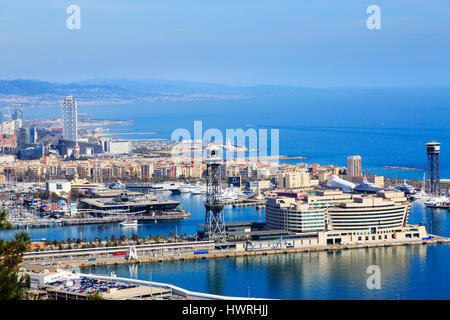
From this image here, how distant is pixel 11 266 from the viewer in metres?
5.14

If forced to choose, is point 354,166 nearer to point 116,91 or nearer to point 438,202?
point 438,202

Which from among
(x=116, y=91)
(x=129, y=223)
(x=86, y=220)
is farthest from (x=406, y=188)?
(x=116, y=91)

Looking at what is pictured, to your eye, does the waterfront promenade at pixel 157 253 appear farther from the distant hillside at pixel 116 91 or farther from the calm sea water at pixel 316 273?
the distant hillside at pixel 116 91

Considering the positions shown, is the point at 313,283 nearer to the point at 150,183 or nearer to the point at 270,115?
the point at 150,183

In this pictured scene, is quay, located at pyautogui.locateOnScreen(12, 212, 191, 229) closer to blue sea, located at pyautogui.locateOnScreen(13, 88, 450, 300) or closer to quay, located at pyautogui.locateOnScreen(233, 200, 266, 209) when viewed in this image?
blue sea, located at pyautogui.locateOnScreen(13, 88, 450, 300)

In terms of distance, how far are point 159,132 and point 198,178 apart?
24.7 metres

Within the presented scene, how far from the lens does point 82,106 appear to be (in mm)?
75000

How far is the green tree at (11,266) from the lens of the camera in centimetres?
488

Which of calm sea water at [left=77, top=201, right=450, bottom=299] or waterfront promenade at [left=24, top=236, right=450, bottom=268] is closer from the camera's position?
calm sea water at [left=77, top=201, right=450, bottom=299]

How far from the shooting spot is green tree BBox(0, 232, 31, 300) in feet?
16.0

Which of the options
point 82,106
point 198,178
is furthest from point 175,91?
point 198,178

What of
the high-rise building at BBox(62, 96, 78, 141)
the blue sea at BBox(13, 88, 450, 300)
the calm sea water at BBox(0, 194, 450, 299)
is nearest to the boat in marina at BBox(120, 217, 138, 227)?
the blue sea at BBox(13, 88, 450, 300)
